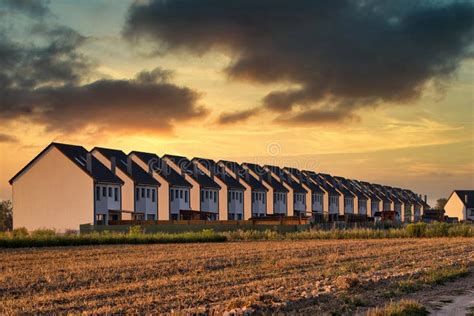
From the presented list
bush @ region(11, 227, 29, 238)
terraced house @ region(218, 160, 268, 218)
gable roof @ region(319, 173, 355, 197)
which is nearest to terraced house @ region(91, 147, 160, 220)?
bush @ region(11, 227, 29, 238)

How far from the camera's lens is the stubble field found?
52.7 ft

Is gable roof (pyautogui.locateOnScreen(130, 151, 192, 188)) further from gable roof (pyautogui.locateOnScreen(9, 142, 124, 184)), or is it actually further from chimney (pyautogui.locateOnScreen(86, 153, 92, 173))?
chimney (pyautogui.locateOnScreen(86, 153, 92, 173))

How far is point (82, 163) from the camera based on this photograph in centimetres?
7231

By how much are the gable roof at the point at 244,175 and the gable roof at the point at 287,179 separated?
6.52 meters

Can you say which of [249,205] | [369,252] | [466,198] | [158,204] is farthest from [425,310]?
[466,198]

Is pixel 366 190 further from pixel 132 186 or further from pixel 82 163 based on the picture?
pixel 82 163

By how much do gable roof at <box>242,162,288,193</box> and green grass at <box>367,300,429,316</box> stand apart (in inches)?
3437

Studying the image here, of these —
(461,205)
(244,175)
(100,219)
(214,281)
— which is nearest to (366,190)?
(461,205)

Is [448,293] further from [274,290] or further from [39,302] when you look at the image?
[39,302]

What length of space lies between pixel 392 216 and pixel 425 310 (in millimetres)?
93071

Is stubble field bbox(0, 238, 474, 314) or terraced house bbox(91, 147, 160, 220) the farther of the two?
terraced house bbox(91, 147, 160, 220)

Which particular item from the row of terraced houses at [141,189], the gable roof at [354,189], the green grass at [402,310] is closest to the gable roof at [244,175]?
the row of terraced houses at [141,189]

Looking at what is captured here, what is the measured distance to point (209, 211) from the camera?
9000cm

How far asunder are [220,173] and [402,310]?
80.7 m
